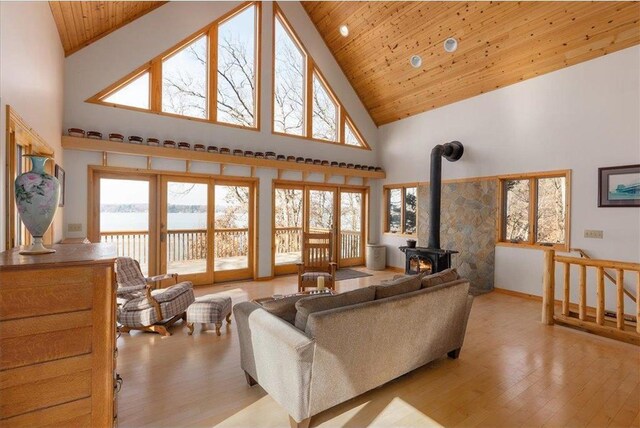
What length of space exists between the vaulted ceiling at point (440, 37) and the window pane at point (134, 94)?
2.43 feet

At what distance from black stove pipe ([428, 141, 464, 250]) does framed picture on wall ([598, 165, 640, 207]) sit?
2.24 meters

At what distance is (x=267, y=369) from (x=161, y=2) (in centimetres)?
594

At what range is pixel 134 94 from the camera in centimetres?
517

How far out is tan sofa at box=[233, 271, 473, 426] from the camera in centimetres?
197

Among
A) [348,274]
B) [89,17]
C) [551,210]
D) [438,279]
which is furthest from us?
[348,274]

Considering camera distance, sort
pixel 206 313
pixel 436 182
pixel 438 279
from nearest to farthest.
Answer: pixel 438 279 < pixel 206 313 < pixel 436 182

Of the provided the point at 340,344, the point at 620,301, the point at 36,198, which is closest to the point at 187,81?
the point at 36,198

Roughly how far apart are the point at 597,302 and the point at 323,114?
232 inches

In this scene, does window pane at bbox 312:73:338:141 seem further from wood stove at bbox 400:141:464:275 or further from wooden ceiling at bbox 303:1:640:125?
wood stove at bbox 400:141:464:275

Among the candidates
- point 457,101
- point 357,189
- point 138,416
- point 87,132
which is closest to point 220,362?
point 138,416

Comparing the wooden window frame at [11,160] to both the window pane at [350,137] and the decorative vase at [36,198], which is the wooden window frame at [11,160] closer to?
the decorative vase at [36,198]

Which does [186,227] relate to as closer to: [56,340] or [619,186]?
[56,340]

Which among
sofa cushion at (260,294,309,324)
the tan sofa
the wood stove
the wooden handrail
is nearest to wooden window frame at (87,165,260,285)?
the wood stove

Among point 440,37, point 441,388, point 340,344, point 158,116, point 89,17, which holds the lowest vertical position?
point 441,388
